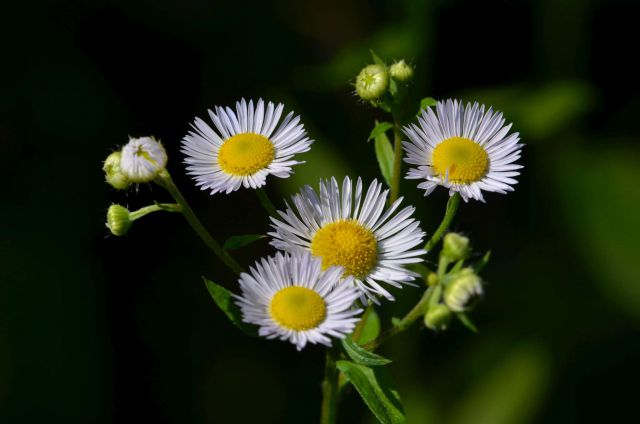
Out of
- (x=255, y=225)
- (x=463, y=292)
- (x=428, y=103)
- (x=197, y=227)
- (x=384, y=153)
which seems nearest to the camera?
(x=463, y=292)

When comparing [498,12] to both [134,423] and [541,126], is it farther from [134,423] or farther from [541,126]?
[134,423]

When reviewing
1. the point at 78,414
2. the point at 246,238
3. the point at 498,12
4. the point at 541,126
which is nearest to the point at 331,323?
the point at 246,238

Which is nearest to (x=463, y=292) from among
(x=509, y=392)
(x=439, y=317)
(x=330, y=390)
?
(x=439, y=317)

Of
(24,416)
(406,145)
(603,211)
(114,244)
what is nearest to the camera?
(406,145)

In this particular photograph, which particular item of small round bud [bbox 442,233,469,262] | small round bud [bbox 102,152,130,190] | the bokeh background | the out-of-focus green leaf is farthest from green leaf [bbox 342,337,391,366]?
the out-of-focus green leaf

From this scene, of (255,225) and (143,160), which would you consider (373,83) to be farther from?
(255,225)

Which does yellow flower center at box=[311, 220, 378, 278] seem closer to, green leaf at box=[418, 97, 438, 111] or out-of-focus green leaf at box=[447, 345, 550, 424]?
green leaf at box=[418, 97, 438, 111]

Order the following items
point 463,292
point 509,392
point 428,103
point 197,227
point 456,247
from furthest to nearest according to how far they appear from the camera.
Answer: point 509,392 < point 428,103 < point 197,227 < point 456,247 < point 463,292
